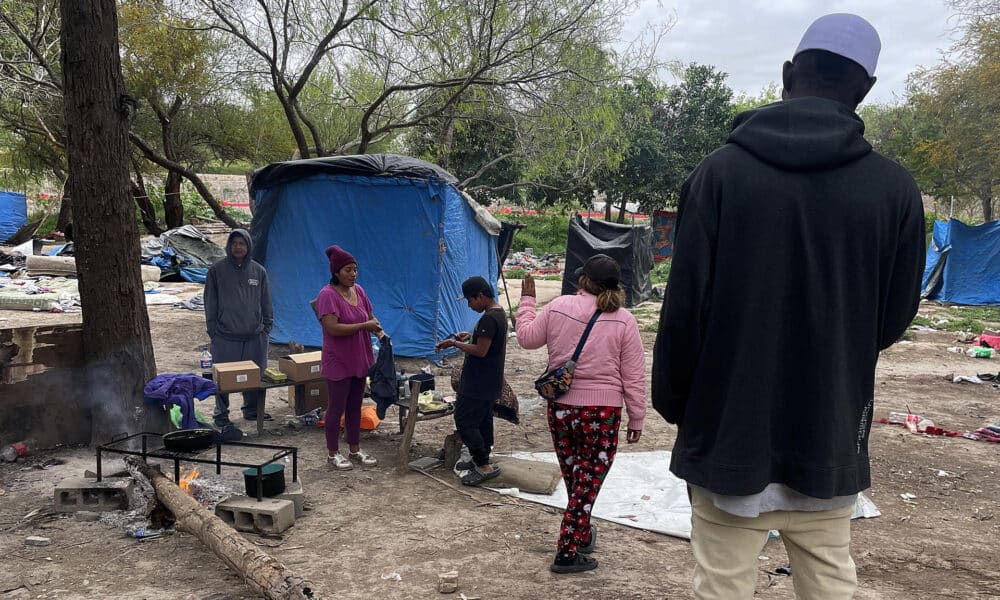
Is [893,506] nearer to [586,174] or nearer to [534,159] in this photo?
[534,159]

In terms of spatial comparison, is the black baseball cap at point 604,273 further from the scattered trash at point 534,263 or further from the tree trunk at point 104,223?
the scattered trash at point 534,263

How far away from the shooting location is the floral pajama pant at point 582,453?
3.78 m

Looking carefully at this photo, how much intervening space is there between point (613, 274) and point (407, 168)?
233 inches

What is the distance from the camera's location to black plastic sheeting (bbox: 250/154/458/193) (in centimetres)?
918

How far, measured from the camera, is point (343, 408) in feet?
18.1

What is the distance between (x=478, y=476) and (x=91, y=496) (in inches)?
99.5

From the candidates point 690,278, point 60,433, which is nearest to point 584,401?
point 690,278

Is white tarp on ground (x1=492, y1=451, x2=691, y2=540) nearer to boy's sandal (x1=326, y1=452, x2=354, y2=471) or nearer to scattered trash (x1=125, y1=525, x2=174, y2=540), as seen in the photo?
boy's sandal (x1=326, y1=452, x2=354, y2=471)

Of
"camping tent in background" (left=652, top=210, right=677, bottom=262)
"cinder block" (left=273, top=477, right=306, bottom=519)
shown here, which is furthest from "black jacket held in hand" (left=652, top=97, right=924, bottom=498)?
"camping tent in background" (left=652, top=210, right=677, bottom=262)

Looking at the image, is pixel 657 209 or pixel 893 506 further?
pixel 657 209

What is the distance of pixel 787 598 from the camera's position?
143 inches

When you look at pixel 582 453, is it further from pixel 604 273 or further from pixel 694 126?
pixel 694 126

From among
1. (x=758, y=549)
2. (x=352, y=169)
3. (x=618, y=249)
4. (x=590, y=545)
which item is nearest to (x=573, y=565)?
(x=590, y=545)

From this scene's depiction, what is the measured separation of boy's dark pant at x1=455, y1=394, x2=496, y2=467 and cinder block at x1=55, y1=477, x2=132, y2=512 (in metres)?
2.20
